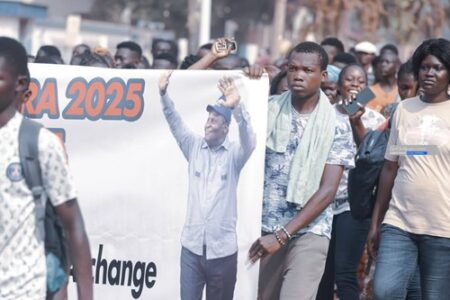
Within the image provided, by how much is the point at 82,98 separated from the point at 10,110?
2317 millimetres

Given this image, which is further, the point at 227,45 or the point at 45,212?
the point at 227,45

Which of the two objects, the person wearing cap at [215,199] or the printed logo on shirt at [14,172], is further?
the person wearing cap at [215,199]

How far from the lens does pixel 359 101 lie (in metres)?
8.25

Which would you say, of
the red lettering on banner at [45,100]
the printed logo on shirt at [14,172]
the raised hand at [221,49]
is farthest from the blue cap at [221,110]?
the printed logo on shirt at [14,172]

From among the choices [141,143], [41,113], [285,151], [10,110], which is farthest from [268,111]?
[10,110]

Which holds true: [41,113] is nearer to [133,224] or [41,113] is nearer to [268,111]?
[133,224]

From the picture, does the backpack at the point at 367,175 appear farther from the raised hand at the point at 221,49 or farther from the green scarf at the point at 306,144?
the raised hand at the point at 221,49

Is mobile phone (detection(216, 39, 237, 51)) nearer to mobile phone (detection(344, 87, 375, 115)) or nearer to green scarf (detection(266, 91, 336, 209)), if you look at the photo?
green scarf (detection(266, 91, 336, 209))

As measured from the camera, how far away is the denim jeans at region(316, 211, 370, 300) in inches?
322

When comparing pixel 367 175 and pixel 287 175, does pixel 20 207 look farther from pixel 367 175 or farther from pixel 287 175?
pixel 367 175

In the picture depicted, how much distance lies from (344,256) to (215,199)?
1716 mm

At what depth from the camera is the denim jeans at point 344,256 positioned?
8.19m

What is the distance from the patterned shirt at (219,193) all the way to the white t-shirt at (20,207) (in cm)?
203

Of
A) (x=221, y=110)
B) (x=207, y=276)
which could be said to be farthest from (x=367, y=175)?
(x=207, y=276)
